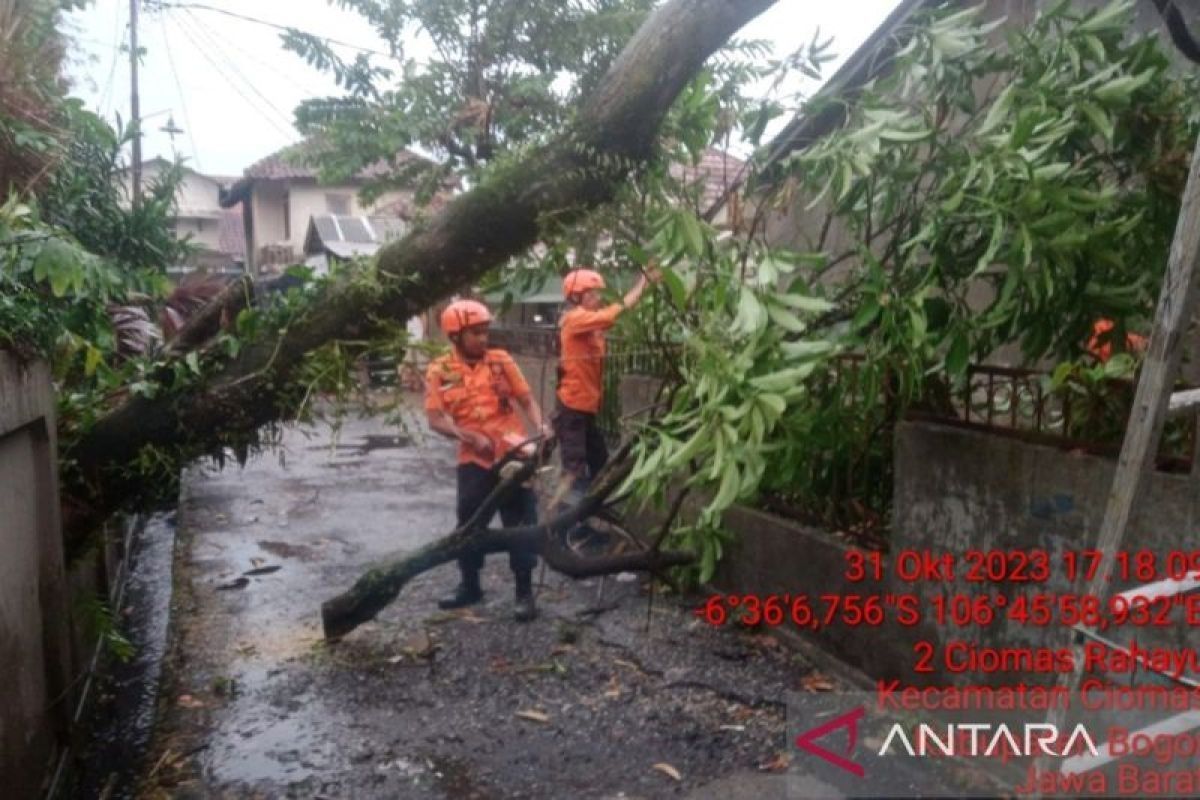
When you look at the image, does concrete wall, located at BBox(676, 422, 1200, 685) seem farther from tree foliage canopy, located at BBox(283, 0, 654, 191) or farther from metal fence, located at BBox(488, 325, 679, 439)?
tree foliage canopy, located at BBox(283, 0, 654, 191)

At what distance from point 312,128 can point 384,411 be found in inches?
335

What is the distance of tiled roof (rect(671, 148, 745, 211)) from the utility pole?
2.82 m

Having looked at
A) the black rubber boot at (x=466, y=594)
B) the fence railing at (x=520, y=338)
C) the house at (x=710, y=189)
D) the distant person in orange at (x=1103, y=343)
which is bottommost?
the black rubber boot at (x=466, y=594)

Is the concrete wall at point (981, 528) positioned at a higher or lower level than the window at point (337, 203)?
lower

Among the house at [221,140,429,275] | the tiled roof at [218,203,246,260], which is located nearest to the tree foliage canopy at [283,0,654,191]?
the house at [221,140,429,275]

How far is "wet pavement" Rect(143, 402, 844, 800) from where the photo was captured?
13.6ft

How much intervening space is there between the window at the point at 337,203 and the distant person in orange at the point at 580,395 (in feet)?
72.2

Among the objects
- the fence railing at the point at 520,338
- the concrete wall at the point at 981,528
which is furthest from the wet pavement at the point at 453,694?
the fence railing at the point at 520,338

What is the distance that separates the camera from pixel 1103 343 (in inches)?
147

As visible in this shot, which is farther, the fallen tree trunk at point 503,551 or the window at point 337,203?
the window at point 337,203

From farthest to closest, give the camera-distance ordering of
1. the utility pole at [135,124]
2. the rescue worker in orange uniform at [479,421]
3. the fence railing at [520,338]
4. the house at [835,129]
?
the fence railing at [520,338] < the rescue worker in orange uniform at [479,421] < the utility pole at [135,124] < the house at [835,129]

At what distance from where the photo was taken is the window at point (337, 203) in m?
27.6

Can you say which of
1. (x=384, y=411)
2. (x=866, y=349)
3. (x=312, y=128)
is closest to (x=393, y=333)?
(x=384, y=411)

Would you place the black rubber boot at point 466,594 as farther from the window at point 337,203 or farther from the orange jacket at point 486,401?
the window at point 337,203
